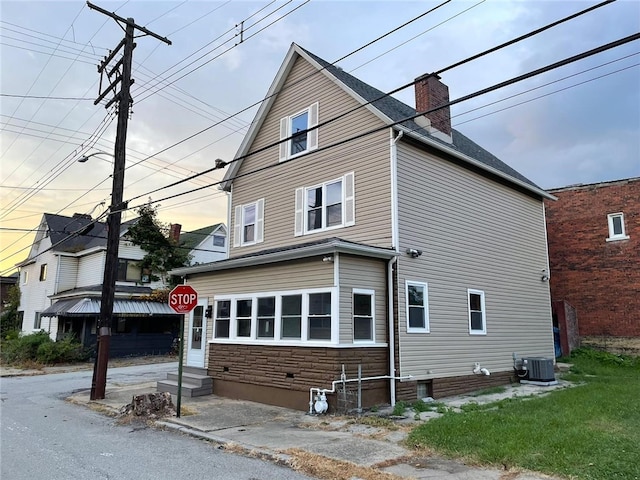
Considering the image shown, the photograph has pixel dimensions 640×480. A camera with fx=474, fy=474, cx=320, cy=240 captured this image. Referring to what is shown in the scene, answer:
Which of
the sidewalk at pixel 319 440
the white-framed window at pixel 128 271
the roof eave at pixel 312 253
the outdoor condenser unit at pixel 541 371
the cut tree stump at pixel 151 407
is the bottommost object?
the sidewalk at pixel 319 440

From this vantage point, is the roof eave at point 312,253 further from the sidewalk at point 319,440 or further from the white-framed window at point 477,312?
the white-framed window at point 477,312

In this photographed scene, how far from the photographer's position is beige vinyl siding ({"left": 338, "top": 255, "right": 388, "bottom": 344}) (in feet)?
34.6

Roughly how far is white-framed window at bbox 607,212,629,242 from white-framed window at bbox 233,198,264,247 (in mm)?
14217

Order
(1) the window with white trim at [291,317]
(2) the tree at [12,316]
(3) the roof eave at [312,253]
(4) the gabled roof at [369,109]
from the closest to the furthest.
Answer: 1. (3) the roof eave at [312,253]
2. (1) the window with white trim at [291,317]
3. (4) the gabled roof at [369,109]
4. (2) the tree at [12,316]

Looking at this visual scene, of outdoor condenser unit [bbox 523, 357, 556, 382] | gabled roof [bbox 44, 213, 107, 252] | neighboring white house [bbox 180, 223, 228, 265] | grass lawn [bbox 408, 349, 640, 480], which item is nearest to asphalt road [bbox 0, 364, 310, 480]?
grass lawn [bbox 408, 349, 640, 480]

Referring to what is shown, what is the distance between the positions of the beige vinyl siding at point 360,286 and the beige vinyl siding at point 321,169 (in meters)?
0.81

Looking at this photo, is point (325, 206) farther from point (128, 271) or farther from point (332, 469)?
point (128, 271)

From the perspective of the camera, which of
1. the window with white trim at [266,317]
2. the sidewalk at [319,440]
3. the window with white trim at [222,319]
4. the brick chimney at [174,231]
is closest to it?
the sidewalk at [319,440]

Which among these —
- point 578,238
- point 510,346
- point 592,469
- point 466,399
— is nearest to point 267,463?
point 592,469

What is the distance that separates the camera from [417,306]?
39.3ft

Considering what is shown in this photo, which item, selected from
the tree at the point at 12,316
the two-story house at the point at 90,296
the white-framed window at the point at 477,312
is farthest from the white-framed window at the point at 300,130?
the tree at the point at 12,316

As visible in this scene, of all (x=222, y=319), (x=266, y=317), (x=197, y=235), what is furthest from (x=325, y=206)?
(x=197, y=235)

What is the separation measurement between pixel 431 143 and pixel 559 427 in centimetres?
765

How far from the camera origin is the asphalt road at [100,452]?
612cm
